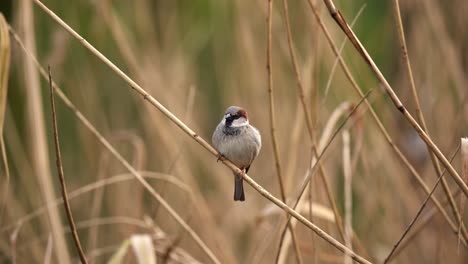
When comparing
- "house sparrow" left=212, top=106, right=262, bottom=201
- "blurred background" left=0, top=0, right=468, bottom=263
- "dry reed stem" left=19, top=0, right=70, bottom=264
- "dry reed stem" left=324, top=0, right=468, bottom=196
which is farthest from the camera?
"blurred background" left=0, top=0, right=468, bottom=263

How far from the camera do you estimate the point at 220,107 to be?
10.7 feet

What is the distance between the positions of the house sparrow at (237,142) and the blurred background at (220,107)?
23cm

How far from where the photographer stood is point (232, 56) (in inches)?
120

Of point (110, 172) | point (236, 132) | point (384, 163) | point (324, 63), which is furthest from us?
point (110, 172)

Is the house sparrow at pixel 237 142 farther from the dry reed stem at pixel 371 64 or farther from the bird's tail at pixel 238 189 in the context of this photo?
the dry reed stem at pixel 371 64

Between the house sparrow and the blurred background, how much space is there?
9.2 inches

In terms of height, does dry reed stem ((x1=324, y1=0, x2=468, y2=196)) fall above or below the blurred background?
above

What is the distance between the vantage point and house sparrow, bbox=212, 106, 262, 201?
7.27 feet

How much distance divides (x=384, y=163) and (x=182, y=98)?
915mm

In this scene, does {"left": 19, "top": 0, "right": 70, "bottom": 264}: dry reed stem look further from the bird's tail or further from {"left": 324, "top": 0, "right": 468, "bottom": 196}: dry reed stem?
{"left": 324, "top": 0, "right": 468, "bottom": 196}: dry reed stem

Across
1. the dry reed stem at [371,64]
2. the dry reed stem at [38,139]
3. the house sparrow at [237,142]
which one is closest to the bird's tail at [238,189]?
the house sparrow at [237,142]

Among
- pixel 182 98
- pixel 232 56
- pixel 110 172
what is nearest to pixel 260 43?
pixel 232 56

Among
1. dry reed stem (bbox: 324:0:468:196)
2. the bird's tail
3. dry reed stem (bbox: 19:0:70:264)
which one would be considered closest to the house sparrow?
the bird's tail

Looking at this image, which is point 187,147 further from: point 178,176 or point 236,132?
point 236,132
